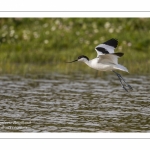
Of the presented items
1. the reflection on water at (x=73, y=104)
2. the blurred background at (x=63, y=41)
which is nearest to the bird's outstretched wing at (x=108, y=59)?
the reflection on water at (x=73, y=104)

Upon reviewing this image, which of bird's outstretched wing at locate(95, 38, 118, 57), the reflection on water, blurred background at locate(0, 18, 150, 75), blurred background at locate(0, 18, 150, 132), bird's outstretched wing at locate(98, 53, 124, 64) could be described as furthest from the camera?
blurred background at locate(0, 18, 150, 75)

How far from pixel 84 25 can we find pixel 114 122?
7526 millimetres

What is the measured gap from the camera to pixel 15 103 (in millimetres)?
9844

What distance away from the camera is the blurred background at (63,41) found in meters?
14.2

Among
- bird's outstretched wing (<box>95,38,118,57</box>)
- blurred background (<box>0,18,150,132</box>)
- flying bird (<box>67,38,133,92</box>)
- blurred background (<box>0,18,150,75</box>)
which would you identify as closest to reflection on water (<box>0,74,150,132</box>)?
blurred background (<box>0,18,150,132</box>)

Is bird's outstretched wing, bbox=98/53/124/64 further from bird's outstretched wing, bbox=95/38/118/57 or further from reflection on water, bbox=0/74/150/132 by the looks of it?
reflection on water, bbox=0/74/150/132

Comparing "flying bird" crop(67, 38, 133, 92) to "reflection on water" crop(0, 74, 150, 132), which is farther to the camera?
"flying bird" crop(67, 38, 133, 92)

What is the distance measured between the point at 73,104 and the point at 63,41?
5.53m

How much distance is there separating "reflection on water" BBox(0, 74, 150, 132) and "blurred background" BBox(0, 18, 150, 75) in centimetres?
145

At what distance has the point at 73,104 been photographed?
9820 mm

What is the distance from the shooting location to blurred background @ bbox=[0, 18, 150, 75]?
14195 millimetres

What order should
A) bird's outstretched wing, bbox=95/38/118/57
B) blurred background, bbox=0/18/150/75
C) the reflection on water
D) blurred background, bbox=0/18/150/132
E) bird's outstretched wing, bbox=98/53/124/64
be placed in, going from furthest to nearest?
blurred background, bbox=0/18/150/75 < bird's outstretched wing, bbox=95/38/118/57 < bird's outstretched wing, bbox=98/53/124/64 < blurred background, bbox=0/18/150/132 < the reflection on water

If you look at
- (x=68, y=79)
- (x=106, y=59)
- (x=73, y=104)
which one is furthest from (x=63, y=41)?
(x=106, y=59)
